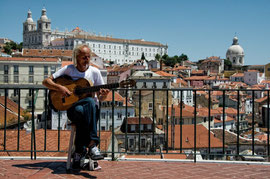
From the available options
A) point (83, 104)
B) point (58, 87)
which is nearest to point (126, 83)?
point (83, 104)

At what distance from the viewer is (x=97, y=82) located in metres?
4.48

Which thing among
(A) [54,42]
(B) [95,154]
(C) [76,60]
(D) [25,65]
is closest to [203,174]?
(B) [95,154]

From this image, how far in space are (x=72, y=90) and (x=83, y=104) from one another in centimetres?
24

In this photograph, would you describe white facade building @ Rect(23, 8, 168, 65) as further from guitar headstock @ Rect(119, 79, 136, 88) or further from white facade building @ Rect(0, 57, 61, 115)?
guitar headstock @ Rect(119, 79, 136, 88)

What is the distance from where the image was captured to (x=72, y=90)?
14.1ft

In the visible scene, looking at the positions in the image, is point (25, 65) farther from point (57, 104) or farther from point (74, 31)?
point (74, 31)

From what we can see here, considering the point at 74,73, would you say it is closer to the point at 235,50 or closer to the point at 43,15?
the point at 43,15

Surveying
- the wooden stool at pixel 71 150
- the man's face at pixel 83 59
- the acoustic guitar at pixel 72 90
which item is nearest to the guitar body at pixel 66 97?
the acoustic guitar at pixel 72 90

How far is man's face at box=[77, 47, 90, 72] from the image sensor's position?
14.2 ft

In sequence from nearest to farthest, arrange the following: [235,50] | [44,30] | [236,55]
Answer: [44,30]
[236,55]
[235,50]

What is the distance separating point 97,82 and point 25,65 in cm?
3944

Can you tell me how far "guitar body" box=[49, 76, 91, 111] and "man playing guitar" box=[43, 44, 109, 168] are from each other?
40 millimetres

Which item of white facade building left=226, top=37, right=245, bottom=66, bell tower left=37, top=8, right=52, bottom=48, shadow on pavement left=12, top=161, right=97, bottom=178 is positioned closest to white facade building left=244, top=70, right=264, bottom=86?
white facade building left=226, top=37, right=245, bottom=66

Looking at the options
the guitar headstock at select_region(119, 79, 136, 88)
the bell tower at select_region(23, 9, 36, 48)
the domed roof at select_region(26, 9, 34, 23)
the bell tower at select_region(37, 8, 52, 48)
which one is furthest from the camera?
the domed roof at select_region(26, 9, 34, 23)
